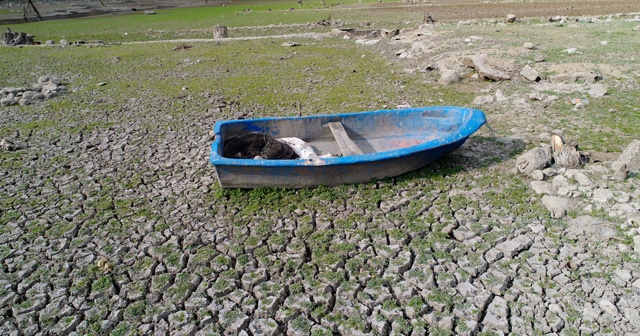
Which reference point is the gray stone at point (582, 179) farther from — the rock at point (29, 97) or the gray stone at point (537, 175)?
the rock at point (29, 97)

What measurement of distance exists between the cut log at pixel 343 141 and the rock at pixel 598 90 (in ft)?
17.1

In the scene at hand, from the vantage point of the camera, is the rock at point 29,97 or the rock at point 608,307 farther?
the rock at point 29,97

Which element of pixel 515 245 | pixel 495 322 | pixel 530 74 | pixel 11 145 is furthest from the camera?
pixel 530 74

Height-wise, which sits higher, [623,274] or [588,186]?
[588,186]

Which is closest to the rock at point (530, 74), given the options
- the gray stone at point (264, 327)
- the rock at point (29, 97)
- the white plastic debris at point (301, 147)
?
the white plastic debris at point (301, 147)

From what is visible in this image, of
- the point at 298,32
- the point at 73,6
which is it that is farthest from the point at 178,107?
the point at 73,6

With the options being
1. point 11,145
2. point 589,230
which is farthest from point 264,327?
point 11,145

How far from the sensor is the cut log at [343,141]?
19.5 ft

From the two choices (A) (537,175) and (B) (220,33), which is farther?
(B) (220,33)

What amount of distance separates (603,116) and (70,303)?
26.8 feet

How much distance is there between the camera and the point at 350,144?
612 centimetres

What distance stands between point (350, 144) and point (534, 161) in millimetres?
2431

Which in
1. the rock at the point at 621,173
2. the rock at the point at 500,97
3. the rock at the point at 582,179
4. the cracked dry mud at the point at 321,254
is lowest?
the cracked dry mud at the point at 321,254

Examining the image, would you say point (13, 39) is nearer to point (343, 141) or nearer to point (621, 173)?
point (343, 141)
